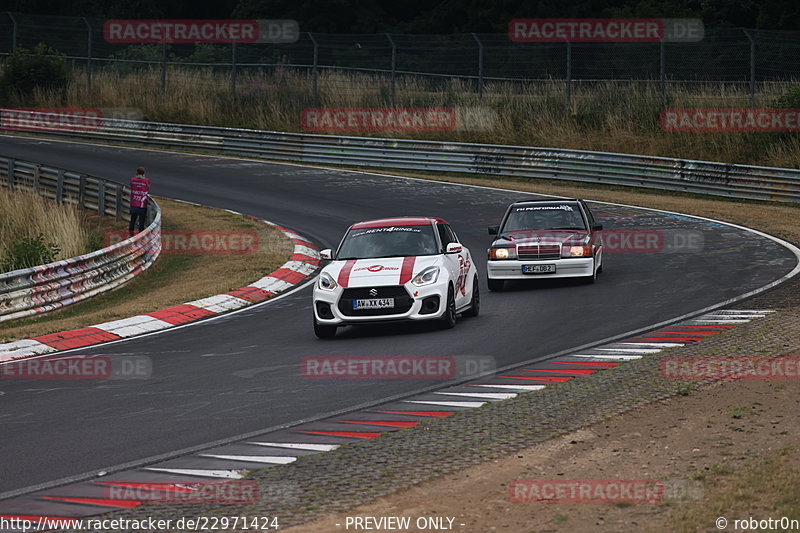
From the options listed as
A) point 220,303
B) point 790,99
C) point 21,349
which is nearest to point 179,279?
point 220,303

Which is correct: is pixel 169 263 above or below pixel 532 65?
below

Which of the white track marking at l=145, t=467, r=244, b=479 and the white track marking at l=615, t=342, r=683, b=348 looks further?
the white track marking at l=615, t=342, r=683, b=348

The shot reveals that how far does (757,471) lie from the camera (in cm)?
774

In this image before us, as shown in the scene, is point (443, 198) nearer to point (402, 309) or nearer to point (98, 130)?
point (402, 309)

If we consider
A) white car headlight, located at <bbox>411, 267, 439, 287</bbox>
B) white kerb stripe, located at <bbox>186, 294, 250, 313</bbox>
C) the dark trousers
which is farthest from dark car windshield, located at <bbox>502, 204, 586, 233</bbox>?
the dark trousers

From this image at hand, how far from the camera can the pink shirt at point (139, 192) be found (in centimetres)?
2583

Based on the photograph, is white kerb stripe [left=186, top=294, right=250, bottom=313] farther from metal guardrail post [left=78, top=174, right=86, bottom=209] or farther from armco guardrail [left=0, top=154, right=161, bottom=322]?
metal guardrail post [left=78, top=174, right=86, bottom=209]

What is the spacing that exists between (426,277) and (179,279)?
328 inches

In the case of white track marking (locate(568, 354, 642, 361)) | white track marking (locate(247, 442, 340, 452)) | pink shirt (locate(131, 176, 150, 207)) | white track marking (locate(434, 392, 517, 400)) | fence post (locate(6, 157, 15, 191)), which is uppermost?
fence post (locate(6, 157, 15, 191))

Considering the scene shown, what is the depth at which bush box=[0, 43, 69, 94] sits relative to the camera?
51031 millimetres

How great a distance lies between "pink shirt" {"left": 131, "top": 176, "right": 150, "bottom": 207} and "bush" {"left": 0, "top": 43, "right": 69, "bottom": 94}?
1069 inches

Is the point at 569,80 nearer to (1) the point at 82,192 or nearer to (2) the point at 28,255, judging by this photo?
(1) the point at 82,192

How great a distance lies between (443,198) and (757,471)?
23095mm

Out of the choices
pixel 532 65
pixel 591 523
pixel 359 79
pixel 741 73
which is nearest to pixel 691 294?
pixel 591 523
